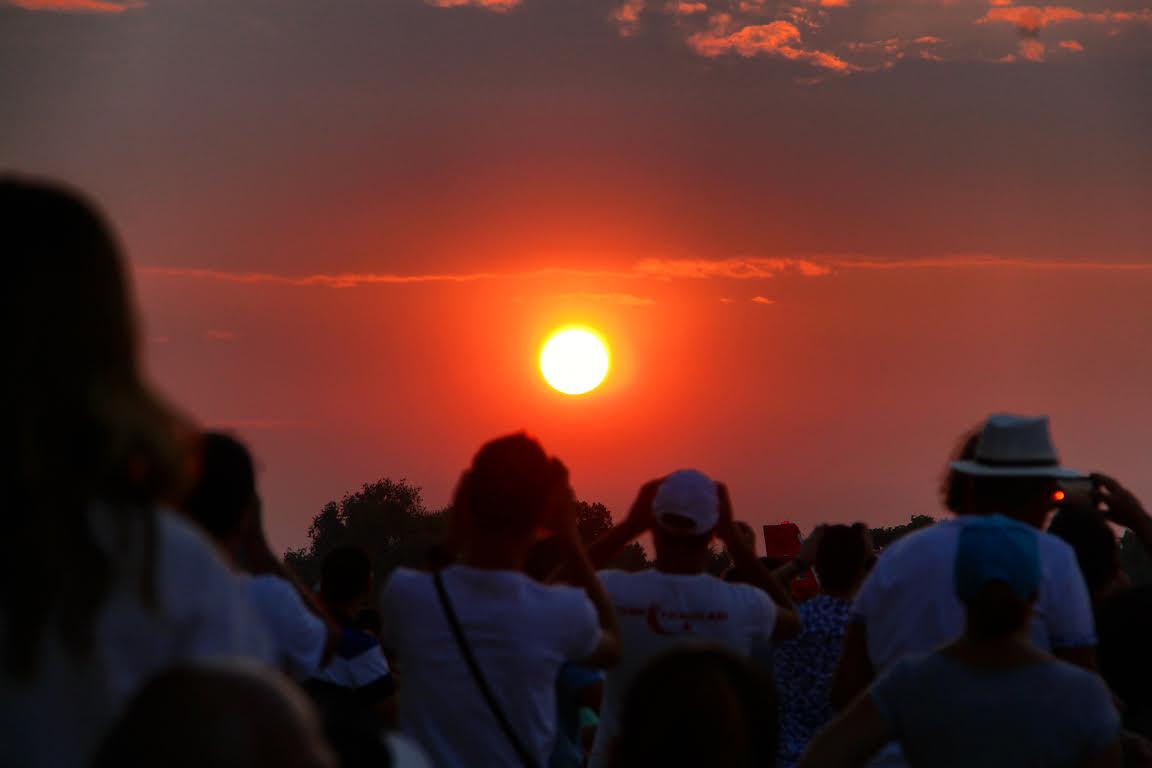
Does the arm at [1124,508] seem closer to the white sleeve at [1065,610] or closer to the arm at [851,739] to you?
the white sleeve at [1065,610]

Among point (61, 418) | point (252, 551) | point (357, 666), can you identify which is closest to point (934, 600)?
point (252, 551)

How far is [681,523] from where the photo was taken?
6.78 m

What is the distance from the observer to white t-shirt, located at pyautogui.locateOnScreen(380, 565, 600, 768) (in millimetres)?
5270

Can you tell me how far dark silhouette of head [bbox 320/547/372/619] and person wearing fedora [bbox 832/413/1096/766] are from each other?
3.73 m

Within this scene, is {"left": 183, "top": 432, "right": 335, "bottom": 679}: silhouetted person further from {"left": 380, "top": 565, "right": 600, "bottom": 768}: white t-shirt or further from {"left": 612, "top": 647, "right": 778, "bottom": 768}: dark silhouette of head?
{"left": 612, "top": 647, "right": 778, "bottom": 768}: dark silhouette of head

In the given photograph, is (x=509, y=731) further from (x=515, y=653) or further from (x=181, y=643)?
(x=181, y=643)

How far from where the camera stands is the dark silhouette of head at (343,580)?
9258mm

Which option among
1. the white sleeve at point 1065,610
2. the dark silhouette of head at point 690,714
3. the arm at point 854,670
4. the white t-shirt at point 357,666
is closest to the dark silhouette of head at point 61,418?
the dark silhouette of head at point 690,714

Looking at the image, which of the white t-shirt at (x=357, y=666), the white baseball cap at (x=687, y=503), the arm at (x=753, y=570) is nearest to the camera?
Answer: the white baseball cap at (x=687, y=503)

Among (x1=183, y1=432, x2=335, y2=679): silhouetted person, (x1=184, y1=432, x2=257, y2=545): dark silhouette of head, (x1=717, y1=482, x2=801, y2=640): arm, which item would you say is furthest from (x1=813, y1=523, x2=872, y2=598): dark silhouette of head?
(x1=184, y1=432, x2=257, y2=545): dark silhouette of head

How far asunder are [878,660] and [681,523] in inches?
43.5

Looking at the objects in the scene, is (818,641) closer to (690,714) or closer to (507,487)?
(507,487)

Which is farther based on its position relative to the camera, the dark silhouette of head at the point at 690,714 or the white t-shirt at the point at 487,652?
the white t-shirt at the point at 487,652

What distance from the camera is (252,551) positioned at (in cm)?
577
